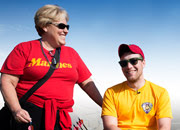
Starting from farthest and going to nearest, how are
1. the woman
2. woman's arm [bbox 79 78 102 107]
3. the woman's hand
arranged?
woman's arm [bbox 79 78 102 107] < the woman < the woman's hand

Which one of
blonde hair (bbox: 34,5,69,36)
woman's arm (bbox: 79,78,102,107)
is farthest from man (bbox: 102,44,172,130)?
blonde hair (bbox: 34,5,69,36)

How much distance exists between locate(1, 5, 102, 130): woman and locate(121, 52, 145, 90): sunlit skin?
889mm

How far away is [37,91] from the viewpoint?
3.09m

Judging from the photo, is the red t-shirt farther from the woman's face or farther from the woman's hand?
the woman's hand

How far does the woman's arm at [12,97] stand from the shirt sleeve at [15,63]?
90mm

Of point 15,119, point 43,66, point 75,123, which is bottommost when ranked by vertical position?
point 75,123

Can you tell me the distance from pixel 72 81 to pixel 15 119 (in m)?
1.05

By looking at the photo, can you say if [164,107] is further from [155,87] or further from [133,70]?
[133,70]

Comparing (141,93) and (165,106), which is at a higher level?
(141,93)

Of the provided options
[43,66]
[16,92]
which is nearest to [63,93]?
[43,66]

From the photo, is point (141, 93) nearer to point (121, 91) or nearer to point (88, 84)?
point (121, 91)

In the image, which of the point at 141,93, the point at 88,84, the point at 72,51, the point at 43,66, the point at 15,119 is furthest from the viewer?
the point at 88,84

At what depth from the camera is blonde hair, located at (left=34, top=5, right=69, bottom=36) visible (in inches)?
135

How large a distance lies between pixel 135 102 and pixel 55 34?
5.77ft
